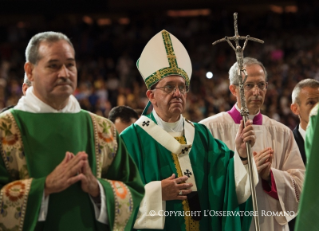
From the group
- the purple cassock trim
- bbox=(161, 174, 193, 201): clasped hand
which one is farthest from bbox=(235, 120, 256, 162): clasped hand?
the purple cassock trim

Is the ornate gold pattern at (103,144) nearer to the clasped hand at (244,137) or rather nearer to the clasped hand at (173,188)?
the clasped hand at (173,188)

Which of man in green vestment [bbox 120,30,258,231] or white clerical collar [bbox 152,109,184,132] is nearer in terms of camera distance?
man in green vestment [bbox 120,30,258,231]

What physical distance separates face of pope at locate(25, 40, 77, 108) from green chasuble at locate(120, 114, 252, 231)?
110cm

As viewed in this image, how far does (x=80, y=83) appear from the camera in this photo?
12961 mm

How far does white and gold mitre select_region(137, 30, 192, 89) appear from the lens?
13.2ft

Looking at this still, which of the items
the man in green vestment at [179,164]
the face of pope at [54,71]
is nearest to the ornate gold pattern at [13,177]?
the face of pope at [54,71]

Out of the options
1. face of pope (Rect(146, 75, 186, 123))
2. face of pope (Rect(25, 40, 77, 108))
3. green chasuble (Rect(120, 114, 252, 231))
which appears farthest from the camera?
face of pope (Rect(146, 75, 186, 123))

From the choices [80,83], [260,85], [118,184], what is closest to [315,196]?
[118,184]

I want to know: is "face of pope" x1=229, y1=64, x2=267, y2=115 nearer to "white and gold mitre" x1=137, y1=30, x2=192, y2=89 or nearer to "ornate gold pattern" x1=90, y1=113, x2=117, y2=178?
"white and gold mitre" x1=137, y1=30, x2=192, y2=89

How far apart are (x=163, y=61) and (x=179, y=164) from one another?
77 centimetres

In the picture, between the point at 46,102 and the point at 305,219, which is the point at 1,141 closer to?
the point at 46,102

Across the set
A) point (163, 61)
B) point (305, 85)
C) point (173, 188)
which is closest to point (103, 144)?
point (173, 188)

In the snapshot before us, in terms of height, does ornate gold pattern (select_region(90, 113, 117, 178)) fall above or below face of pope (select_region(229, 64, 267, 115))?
below

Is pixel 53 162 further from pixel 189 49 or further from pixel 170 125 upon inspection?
pixel 189 49
